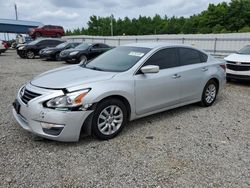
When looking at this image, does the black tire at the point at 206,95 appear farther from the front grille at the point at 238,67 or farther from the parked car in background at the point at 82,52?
the parked car in background at the point at 82,52

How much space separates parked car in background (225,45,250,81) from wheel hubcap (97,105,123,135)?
565 centimetres

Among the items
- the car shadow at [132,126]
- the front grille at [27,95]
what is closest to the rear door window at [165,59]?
the car shadow at [132,126]

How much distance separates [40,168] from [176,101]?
283 cm

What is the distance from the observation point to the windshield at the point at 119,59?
4.29m

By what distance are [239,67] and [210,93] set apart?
3.06 m

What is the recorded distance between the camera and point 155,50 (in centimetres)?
456

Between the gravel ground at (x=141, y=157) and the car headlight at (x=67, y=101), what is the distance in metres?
0.64

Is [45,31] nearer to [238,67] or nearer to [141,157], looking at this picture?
[238,67]

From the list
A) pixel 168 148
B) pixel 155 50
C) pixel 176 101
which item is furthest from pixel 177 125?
pixel 155 50

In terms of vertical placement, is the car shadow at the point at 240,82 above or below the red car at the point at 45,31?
below

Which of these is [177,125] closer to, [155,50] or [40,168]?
[155,50]

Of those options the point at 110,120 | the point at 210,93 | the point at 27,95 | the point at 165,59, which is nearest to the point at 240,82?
the point at 210,93

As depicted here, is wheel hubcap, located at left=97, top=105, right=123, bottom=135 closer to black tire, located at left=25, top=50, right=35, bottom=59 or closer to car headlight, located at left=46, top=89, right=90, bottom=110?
car headlight, located at left=46, top=89, right=90, bottom=110

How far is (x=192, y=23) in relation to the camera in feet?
226
